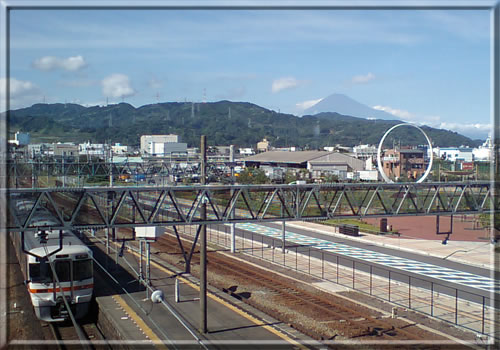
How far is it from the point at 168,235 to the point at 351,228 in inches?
312

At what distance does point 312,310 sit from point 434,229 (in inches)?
545

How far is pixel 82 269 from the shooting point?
27.7 ft

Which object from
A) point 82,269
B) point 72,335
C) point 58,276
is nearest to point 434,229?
point 82,269

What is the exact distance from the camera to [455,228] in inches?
818

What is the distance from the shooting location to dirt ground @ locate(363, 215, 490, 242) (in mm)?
19188

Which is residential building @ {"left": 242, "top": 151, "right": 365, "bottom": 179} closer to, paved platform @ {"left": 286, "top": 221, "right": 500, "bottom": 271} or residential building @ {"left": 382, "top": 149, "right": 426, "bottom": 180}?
residential building @ {"left": 382, "top": 149, "right": 426, "bottom": 180}

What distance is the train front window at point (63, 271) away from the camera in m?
8.16

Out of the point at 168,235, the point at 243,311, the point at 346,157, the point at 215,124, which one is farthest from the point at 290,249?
the point at 215,124

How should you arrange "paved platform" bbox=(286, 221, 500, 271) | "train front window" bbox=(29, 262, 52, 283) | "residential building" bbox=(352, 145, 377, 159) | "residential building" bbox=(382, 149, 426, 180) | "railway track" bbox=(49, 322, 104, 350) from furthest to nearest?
"residential building" bbox=(352, 145, 377, 159)
"residential building" bbox=(382, 149, 426, 180)
"paved platform" bbox=(286, 221, 500, 271)
"train front window" bbox=(29, 262, 52, 283)
"railway track" bbox=(49, 322, 104, 350)

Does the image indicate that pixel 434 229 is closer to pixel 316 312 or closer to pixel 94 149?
pixel 316 312

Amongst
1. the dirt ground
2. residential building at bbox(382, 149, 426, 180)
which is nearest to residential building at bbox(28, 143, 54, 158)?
residential building at bbox(382, 149, 426, 180)

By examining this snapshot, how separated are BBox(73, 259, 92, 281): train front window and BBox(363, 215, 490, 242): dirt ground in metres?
14.5

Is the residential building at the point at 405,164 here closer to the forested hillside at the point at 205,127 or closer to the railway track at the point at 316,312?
the railway track at the point at 316,312

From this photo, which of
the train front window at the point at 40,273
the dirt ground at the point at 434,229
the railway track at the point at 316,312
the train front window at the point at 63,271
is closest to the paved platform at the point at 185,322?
the railway track at the point at 316,312
